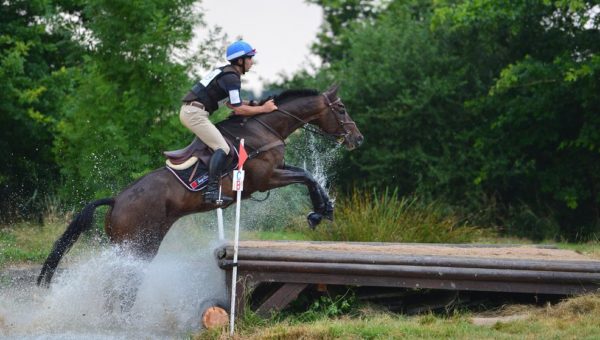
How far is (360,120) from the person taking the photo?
19.8 meters

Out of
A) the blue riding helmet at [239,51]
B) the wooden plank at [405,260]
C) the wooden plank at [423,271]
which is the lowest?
the wooden plank at [423,271]

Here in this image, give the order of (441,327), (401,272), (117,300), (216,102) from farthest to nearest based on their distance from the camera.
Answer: (216,102) < (117,300) < (401,272) < (441,327)

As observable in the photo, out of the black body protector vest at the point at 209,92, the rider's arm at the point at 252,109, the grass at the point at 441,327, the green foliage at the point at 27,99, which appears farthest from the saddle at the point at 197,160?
the green foliage at the point at 27,99

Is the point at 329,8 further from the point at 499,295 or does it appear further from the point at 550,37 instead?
the point at 499,295

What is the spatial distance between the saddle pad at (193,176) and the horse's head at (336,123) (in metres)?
1.44

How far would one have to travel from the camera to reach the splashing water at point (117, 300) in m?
8.34

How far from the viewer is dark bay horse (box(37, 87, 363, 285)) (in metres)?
8.61

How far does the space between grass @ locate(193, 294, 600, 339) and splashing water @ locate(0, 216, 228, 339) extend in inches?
28.9

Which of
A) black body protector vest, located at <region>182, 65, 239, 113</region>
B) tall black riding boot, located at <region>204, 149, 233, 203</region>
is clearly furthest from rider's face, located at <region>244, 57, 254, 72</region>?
tall black riding boot, located at <region>204, 149, 233, 203</region>

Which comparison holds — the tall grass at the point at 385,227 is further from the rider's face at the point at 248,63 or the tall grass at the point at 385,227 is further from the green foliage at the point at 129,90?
the rider's face at the point at 248,63

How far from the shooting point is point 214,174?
869 cm

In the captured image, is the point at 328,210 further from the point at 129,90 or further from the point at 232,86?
the point at 129,90

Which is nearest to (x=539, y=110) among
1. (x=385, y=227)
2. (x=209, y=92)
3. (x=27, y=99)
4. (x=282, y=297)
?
(x=385, y=227)

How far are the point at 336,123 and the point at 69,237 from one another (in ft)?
9.55
